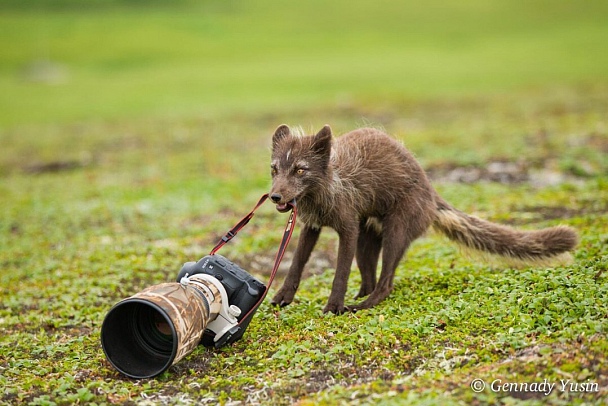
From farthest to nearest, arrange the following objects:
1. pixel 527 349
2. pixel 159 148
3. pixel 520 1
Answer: pixel 520 1, pixel 159 148, pixel 527 349

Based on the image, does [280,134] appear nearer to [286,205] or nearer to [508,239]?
[286,205]

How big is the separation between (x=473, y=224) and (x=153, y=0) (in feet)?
270

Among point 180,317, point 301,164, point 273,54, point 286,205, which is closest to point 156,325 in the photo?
point 180,317

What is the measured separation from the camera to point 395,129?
25766 mm

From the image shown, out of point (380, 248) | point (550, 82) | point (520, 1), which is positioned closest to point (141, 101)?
point (550, 82)

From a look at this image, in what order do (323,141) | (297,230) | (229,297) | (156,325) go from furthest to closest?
(297,230), (323,141), (229,297), (156,325)

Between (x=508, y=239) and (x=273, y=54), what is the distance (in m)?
51.0

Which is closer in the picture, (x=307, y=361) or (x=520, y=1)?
(x=307, y=361)

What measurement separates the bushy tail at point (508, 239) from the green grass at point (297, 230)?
9.6 inches

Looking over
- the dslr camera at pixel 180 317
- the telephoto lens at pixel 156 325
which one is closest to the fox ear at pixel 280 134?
the dslr camera at pixel 180 317

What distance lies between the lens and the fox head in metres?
8.30

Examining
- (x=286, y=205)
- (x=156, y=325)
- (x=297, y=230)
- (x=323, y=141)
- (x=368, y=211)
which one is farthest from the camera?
(x=297, y=230)

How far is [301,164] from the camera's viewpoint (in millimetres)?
8344

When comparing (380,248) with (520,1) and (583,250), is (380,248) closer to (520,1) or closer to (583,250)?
(583,250)
